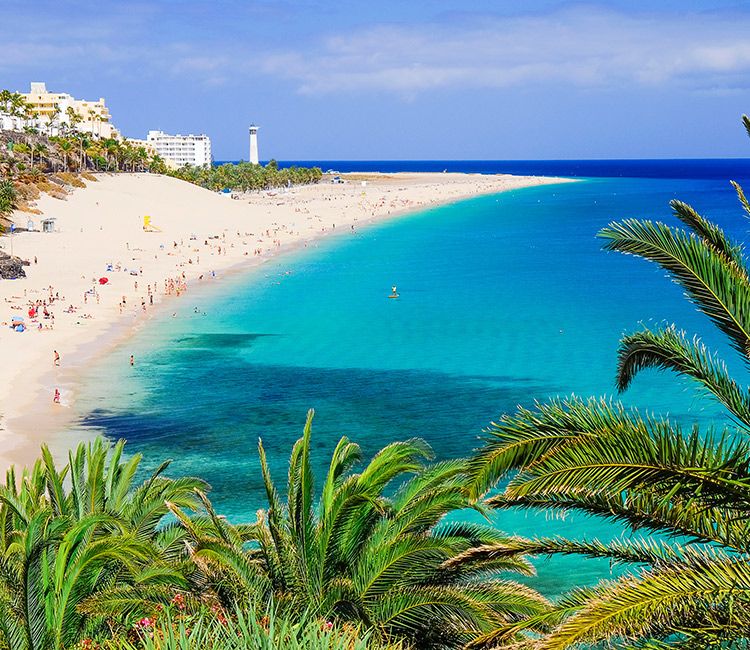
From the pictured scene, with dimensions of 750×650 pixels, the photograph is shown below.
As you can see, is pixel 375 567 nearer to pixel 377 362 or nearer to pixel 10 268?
pixel 377 362

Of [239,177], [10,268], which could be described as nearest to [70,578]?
[10,268]

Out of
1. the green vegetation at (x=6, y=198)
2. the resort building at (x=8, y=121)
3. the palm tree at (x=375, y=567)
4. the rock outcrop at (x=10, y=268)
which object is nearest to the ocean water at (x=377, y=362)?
the palm tree at (x=375, y=567)

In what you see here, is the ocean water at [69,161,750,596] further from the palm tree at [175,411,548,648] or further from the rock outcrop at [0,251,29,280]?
the rock outcrop at [0,251,29,280]

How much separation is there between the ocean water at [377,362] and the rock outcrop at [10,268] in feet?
31.5

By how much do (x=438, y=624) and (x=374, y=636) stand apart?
0.86 metres

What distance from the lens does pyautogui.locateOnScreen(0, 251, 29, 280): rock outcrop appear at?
171ft

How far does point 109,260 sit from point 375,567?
187 feet

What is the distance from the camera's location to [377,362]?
38406mm

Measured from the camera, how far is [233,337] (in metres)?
43.6

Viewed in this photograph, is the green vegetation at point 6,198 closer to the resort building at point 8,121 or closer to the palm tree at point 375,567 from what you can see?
the resort building at point 8,121

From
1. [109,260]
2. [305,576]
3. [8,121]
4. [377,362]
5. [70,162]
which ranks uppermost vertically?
[8,121]

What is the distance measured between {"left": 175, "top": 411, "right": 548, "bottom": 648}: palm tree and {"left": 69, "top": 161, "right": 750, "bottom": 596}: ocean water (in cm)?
303

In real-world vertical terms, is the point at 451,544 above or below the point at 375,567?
above

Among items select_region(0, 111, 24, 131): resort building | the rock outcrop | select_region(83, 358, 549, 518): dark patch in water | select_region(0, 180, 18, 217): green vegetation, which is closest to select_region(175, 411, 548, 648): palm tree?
select_region(83, 358, 549, 518): dark patch in water
